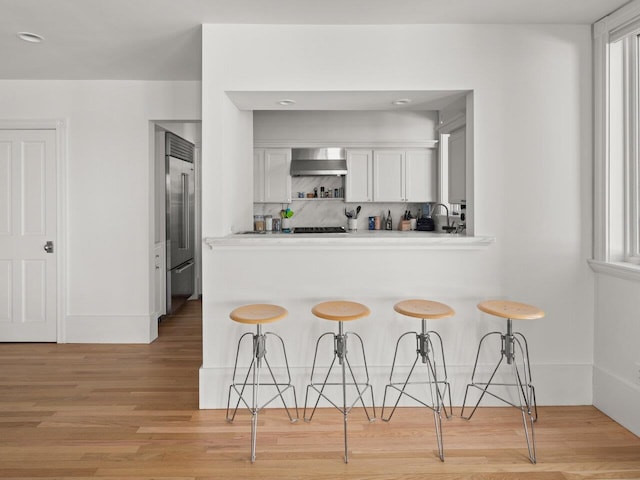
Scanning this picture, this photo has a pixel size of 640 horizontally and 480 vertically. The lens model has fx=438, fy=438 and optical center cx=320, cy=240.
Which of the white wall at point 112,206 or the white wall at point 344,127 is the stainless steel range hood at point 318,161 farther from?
the white wall at point 112,206

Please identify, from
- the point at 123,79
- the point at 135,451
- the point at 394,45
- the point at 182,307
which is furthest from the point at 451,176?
the point at 182,307

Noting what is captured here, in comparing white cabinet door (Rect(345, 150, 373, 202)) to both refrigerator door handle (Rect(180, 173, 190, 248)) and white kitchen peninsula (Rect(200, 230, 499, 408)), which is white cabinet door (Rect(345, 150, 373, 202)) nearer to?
refrigerator door handle (Rect(180, 173, 190, 248))

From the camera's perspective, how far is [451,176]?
351cm

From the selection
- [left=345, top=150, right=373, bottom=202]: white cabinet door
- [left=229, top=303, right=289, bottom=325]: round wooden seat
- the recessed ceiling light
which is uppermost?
the recessed ceiling light

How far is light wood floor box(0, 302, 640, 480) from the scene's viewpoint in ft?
7.29

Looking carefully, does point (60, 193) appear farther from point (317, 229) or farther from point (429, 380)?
point (429, 380)

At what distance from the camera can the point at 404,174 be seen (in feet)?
19.2

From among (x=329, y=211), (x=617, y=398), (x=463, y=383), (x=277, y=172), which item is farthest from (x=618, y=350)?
(x=277, y=172)

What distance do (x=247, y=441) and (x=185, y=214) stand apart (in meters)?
3.87

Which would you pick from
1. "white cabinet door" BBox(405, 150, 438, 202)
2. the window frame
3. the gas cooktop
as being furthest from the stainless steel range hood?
the window frame

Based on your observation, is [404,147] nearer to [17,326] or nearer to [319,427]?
[319,427]

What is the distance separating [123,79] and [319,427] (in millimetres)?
3630

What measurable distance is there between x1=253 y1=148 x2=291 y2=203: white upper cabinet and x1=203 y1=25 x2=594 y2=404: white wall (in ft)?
9.55

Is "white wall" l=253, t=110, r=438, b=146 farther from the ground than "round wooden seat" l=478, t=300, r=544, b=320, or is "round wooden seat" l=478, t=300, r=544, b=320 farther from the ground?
"white wall" l=253, t=110, r=438, b=146
